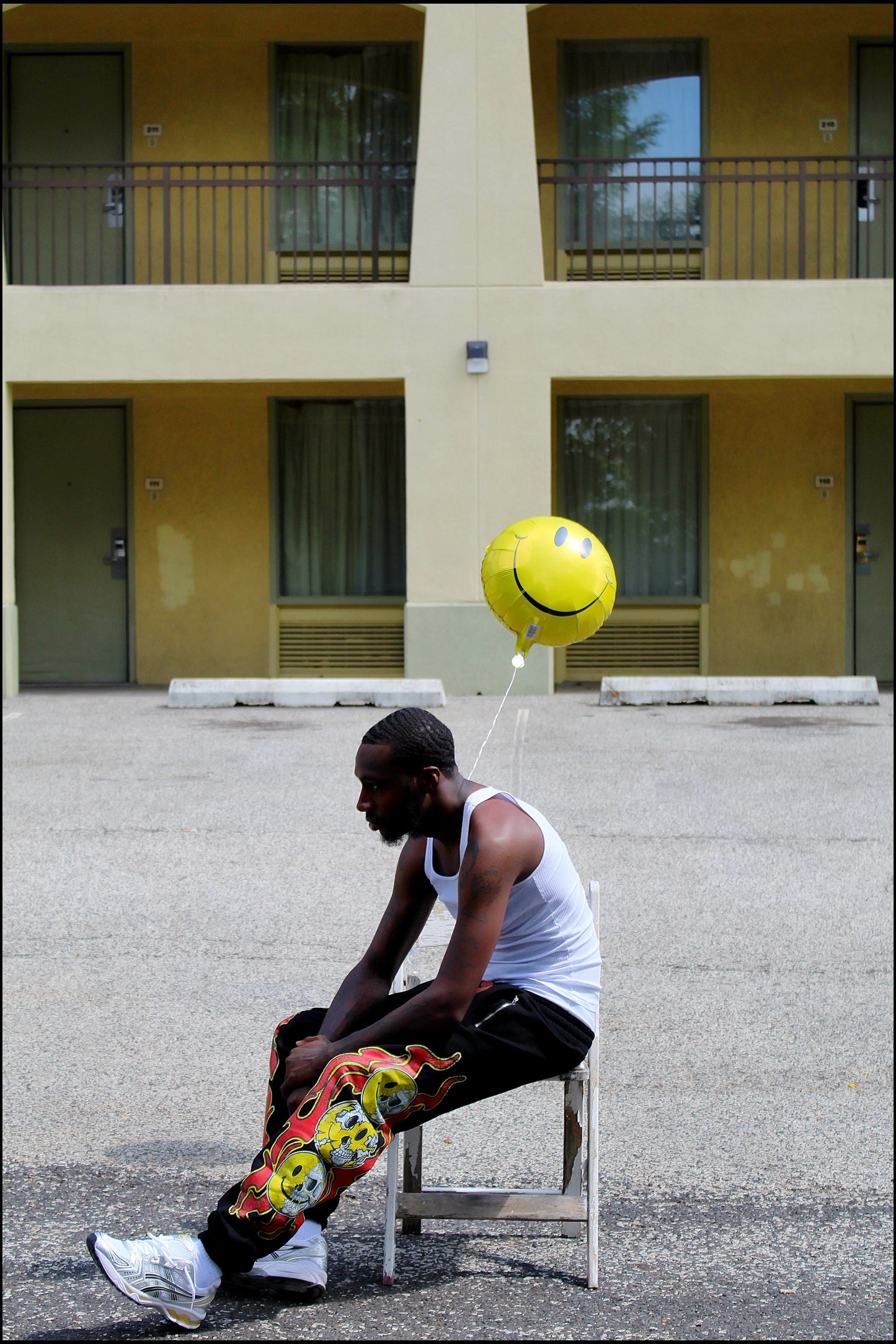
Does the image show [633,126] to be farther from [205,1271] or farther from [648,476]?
[205,1271]

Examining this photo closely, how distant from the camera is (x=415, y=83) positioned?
→ 1413cm

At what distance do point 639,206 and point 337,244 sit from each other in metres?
3.04

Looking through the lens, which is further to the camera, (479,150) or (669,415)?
(669,415)

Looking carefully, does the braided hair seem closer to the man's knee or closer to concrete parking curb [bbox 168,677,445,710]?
the man's knee

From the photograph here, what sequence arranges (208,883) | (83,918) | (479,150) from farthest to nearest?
(479,150) < (208,883) < (83,918)

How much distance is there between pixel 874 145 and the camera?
14258 mm

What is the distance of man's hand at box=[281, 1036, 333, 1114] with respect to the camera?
3125 millimetres

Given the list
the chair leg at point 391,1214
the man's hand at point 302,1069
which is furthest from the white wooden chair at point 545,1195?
the man's hand at point 302,1069

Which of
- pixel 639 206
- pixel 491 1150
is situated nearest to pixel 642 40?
pixel 639 206

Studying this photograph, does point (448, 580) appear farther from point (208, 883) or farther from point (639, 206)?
point (208, 883)

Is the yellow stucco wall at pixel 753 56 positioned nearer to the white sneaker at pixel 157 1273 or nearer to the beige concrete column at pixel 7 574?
the beige concrete column at pixel 7 574

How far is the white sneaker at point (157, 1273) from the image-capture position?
118 inches

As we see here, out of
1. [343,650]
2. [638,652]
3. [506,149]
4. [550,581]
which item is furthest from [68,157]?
[550,581]

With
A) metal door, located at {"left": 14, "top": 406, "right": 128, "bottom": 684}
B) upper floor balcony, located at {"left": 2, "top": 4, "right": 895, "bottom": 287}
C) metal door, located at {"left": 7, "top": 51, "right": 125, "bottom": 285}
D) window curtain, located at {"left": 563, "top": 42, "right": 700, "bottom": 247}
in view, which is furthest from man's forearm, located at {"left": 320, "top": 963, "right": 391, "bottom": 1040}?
metal door, located at {"left": 7, "top": 51, "right": 125, "bottom": 285}
